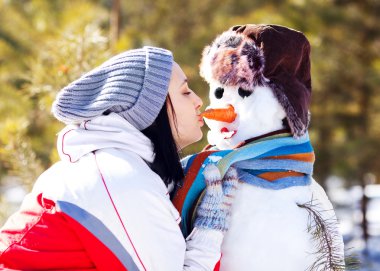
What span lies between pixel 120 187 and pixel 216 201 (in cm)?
29

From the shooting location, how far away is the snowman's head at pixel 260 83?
188 cm

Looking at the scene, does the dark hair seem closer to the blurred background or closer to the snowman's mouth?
the snowman's mouth

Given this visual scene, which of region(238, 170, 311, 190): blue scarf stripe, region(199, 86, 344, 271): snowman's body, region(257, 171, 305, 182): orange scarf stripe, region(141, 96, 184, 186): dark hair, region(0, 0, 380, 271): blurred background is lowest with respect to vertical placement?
region(199, 86, 344, 271): snowman's body

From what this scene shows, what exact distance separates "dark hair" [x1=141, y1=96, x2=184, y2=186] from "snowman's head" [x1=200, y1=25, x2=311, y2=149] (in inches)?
8.7

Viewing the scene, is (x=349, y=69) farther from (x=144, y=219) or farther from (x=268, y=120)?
(x=144, y=219)

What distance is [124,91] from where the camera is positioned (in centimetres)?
163

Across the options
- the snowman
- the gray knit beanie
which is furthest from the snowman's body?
the gray knit beanie

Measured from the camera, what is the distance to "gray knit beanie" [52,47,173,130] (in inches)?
64.1

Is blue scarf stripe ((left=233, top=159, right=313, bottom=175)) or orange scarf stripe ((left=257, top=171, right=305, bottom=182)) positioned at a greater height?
blue scarf stripe ((left=233, top=159, right=313, bottom=175))

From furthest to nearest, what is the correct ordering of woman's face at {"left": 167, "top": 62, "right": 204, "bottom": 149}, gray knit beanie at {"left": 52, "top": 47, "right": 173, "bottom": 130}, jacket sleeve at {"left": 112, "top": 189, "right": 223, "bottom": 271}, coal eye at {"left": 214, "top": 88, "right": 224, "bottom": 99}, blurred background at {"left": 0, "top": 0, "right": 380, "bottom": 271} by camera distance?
blurred background at {"left": 0, "top": 0, "right": 380, "bottom": 271} → coal eye at {"left": 214, "top": 88, "right": 224, "bottom": 99} → woman's face at {"left": 167, "top": 62, "right": 204, "bottom": 149} → gray knit beanie at {"left": 52, "top": 47, "right": 173, "bottom": 130} → jacket sleeve at {"left": 112, "top": 189, "right": 223, "bottom": 271}

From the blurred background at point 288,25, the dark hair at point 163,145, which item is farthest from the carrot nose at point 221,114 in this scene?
the blurred background at point 288,25

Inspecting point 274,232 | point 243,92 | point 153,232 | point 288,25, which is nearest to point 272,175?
point 274,232

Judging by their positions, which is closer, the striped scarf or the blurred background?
the striped scarf

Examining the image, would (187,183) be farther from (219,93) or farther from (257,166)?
(219,93)
